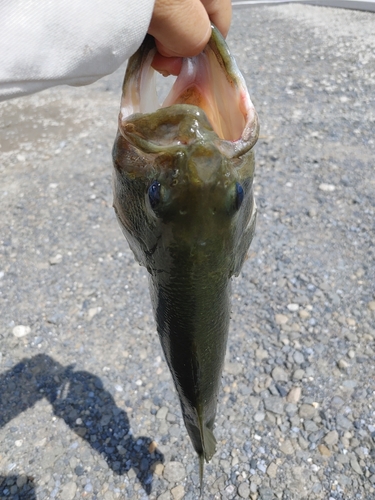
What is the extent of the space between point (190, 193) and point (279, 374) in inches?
96.0

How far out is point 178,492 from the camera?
2.91 metres

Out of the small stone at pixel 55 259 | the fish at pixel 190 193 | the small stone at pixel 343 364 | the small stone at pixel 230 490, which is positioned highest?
the fish at pixel 190 193

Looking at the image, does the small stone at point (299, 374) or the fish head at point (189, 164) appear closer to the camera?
the fish head at point (189, 164)

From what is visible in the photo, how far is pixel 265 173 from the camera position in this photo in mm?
5348

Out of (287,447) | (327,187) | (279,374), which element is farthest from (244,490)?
(327,187)

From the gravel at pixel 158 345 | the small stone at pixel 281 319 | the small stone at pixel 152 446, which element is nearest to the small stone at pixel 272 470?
the gravel at pixel 158 345

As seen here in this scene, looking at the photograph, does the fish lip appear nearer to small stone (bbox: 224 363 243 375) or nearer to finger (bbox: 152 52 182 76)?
finger (bbox: 152 52 182 76)

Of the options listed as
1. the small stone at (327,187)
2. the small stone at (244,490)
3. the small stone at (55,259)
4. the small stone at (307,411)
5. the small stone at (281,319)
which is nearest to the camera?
the small stone at (244,490)

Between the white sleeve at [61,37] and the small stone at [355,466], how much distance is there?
2.64 meters

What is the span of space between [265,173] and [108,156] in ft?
6.11

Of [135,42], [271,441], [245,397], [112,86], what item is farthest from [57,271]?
[112,86]

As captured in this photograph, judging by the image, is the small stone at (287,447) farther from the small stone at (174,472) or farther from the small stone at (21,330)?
Answer: the small stone at (21,330)

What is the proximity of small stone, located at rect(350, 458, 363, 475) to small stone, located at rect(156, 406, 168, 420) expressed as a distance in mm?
1198

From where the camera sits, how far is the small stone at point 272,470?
2.93 meters
